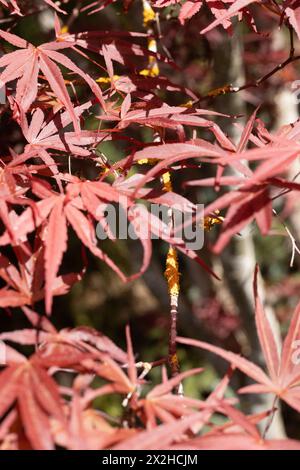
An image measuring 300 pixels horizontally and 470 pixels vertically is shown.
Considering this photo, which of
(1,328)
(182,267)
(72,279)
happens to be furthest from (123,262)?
(72,279)

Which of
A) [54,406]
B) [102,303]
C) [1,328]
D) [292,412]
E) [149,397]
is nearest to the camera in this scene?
[54,406]

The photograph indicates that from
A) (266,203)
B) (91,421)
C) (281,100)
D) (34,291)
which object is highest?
(281,100)

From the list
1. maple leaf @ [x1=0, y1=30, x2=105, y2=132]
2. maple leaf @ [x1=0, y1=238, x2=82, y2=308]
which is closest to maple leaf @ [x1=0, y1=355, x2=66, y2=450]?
maple leaf @ [x1=0, y1=238, x2=82, y2=308]

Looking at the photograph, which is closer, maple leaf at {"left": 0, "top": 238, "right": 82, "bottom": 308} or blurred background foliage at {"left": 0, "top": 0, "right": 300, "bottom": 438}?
maple leaf at {"left": 0, "top": 238, "right": 82, "bottom": 308}

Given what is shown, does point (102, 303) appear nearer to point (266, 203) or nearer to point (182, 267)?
point (182, 267)

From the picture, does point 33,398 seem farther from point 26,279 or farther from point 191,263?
point 191,263

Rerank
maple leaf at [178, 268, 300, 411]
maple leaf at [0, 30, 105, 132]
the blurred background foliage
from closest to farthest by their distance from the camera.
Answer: maple leaf at [178, 268, 300, 411] < maple leaf at [0, 30, 105, 132] < the blurred background foliage

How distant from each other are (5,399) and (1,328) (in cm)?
245

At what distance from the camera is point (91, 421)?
60cm

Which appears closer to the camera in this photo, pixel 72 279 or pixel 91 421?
pixel 91 421

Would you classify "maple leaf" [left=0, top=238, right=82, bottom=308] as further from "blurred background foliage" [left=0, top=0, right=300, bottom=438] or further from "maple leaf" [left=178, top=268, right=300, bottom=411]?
"maple leaf" [left=178, top=268, right=300, bottom=411]

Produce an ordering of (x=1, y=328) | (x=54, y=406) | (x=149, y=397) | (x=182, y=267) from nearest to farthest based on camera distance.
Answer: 1. (x=54, y=406)
2. (x=149, y=397)
3. (x=1, y=328)
4. (x=182, y=267)

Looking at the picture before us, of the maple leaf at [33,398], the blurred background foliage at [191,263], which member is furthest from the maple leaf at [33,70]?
the maple leaf at [33,398]
